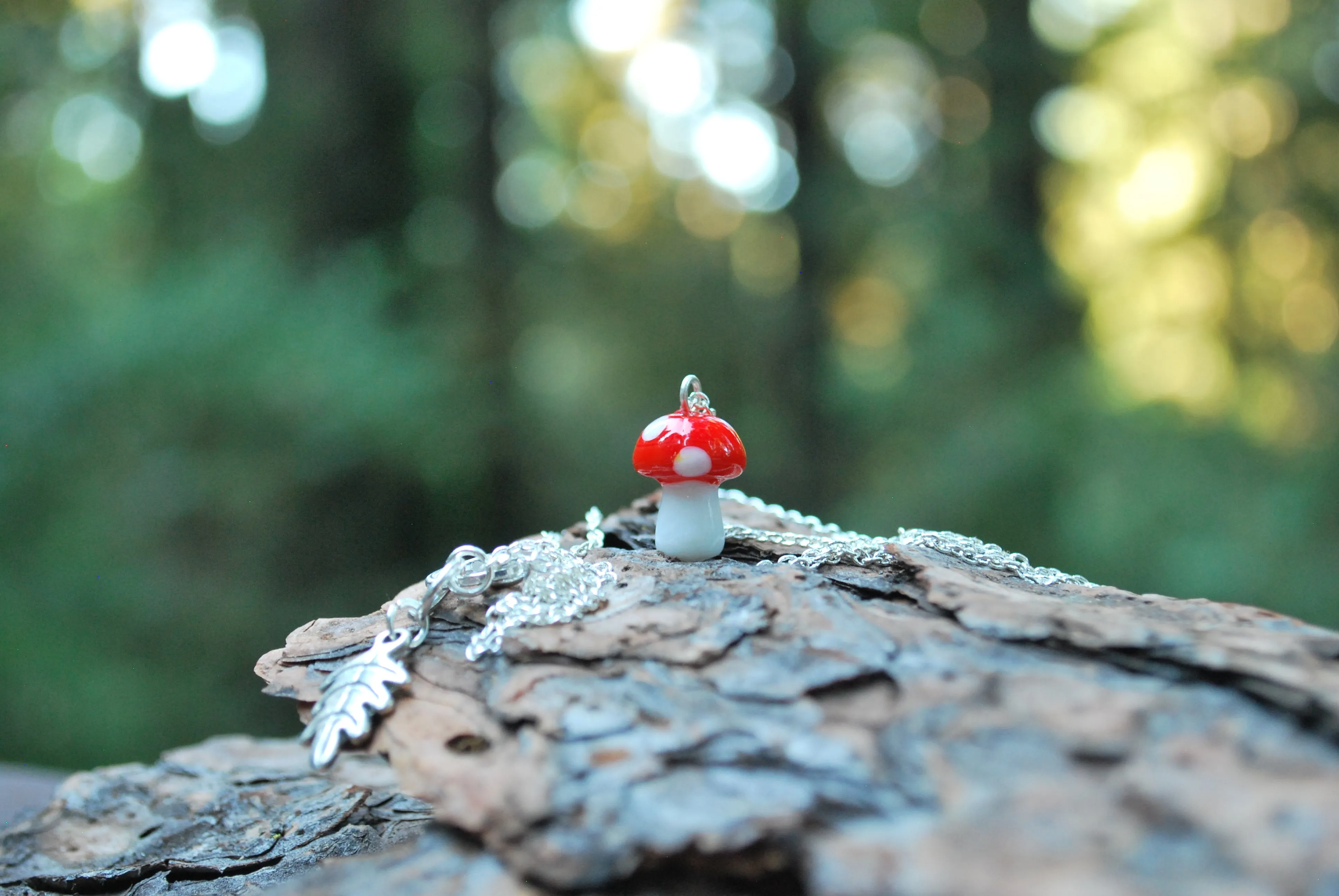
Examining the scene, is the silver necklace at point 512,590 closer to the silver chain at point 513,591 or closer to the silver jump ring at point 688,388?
the silver chain at point 513,591

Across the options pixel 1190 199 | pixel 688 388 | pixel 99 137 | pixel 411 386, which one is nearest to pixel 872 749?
pixel 688 388

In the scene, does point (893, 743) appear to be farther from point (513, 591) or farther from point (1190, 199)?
point (1190, 199)

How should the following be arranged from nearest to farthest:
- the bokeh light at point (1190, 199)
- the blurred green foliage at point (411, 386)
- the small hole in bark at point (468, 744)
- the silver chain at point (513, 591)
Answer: the small hole in bark at point (468, 744)
the silver chain at point (513, 591)
the blurred green foliage at point (411, 386)
the bokeh light at point (1190, 199)

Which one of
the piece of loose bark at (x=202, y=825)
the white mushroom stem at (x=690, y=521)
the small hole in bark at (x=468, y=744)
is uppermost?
the white mushroom stem at (x=690, y=521)

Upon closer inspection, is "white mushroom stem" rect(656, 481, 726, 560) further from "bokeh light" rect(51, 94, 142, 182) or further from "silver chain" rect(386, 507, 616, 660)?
"bokeh light" rect(51, 94, 142, 182)

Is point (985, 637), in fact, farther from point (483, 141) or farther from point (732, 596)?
point (483, 141)

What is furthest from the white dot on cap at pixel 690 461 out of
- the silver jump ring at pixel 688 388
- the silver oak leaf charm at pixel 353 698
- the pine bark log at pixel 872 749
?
the silver oak leaf charm at pixel 353 698
